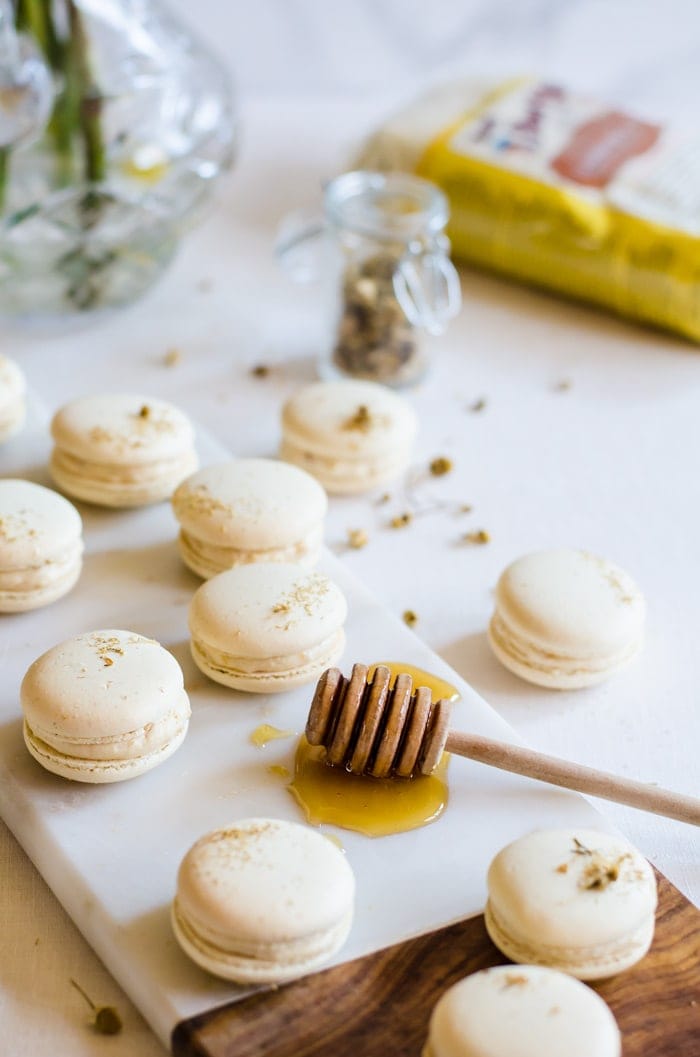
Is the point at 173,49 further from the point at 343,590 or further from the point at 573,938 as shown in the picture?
the point at 573,938

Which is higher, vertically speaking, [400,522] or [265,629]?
[265,629]

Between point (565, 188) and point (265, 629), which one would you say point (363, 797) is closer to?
point (265, 629)

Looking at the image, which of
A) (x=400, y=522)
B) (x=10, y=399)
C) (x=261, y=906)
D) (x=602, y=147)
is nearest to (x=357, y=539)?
(x=400, y=522)

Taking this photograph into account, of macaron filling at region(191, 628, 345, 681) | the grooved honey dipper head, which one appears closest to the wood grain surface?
the grooved honey dipper head

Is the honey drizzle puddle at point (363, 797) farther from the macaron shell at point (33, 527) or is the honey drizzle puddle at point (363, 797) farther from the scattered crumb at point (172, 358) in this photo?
the scattered crumb at point (172, 358)

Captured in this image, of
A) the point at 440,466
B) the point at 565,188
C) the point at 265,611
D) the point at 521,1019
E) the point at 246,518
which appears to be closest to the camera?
the point at 521,1019

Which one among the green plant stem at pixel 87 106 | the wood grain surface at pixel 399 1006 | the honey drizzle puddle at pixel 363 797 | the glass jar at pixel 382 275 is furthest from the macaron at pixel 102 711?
the green plant stem at pixel 87 106

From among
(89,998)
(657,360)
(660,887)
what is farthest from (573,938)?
(657,360)
